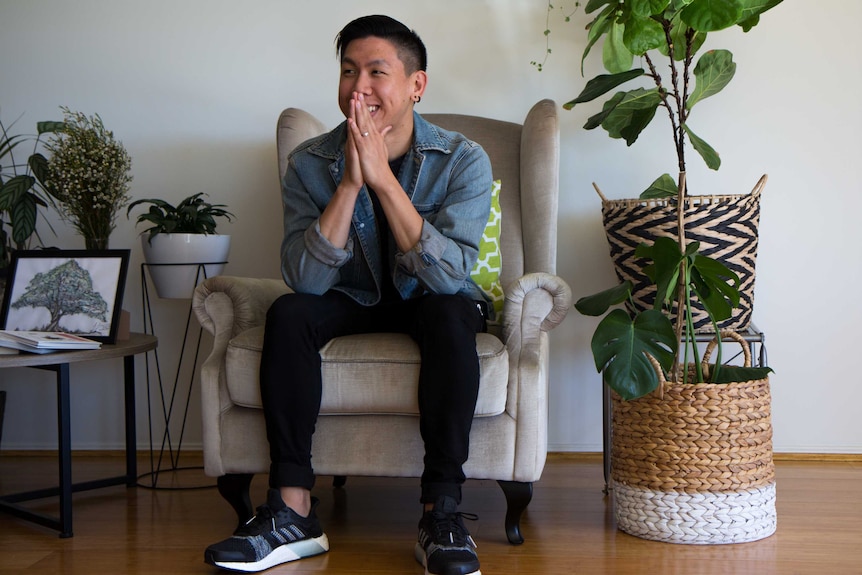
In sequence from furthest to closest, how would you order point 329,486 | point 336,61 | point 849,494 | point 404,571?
point 336,61
point 329,486
point 849,494
point 404,571

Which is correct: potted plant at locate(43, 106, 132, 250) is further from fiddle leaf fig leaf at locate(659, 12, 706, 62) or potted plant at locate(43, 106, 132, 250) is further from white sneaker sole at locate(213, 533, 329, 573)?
fiddle leaf fig leaf at locate(659, 12, 706, 62)

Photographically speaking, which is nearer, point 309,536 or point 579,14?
point 309,536

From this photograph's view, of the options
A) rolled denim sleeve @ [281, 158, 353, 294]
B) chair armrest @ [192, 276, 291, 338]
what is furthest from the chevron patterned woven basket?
chair armrest @ [192, 276, 291, 338]

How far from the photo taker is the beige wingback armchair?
6.03 feet

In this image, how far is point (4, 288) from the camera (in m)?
2.40

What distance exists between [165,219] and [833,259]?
194cm

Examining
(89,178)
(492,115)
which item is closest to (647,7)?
(492,115)

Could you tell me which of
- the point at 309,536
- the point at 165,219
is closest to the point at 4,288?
the point at 165,219

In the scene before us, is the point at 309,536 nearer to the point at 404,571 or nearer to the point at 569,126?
the point at 404,571

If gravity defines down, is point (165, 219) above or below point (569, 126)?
below

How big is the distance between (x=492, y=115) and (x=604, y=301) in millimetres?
996

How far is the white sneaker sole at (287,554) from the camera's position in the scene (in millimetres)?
1689

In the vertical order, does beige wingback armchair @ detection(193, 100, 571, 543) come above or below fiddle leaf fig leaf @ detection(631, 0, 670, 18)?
below

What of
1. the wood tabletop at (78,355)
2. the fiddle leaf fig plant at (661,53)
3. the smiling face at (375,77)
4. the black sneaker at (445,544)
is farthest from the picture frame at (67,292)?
A: the fiddle leaf fig plant at (661,53)
